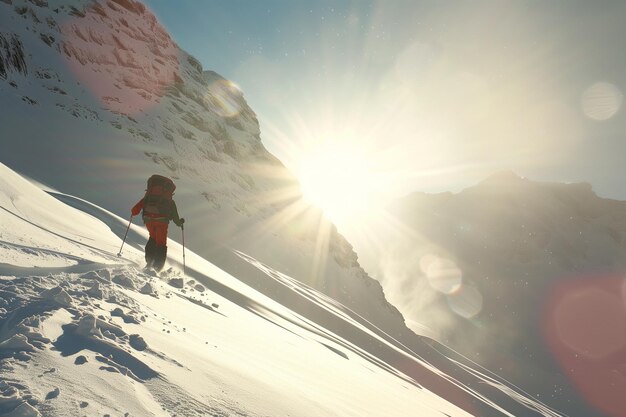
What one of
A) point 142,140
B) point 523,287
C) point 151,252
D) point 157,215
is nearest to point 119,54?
point 142,140

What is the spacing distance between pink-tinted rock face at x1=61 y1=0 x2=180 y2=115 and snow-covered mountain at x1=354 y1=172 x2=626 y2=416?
128 m

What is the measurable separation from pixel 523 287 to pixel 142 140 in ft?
586

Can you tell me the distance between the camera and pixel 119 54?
132 ft

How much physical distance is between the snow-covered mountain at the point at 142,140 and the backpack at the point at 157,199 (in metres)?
11.0

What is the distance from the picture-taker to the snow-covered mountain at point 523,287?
13816cm

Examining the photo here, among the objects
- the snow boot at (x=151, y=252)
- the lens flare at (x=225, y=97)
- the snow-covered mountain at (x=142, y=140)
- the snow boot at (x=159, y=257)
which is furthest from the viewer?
the lens flare at (x=225, y=97)

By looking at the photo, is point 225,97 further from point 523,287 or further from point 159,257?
point 523,287

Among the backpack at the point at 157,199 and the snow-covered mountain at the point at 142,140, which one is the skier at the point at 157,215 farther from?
the snow-covered mountain at the point at 142,140

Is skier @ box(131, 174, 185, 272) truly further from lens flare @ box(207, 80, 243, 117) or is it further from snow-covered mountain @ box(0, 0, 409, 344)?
lens flare @ box(207, 80, 243, 117)

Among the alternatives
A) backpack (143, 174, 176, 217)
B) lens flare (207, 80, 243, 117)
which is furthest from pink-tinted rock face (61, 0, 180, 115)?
backpack (143, 174, 176, 217)

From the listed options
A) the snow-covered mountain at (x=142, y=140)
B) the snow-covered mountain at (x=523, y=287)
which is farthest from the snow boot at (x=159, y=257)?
the snow-covered mountain at (x=523, y=287)

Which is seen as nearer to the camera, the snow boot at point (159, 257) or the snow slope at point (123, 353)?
the snow slope at point (123, 353)

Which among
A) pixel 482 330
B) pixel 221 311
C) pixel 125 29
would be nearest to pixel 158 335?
pixel 221 311

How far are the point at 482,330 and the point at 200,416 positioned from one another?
174 m
